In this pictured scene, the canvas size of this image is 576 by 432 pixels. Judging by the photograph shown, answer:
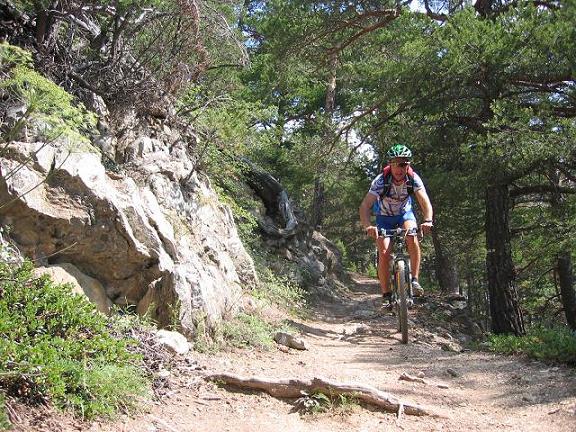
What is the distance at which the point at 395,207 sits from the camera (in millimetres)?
6371

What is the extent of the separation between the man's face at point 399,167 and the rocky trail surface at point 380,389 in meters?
2.27

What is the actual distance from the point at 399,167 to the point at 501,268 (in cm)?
382

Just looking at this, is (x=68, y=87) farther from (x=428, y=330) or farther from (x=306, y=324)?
(x=428, y=330)

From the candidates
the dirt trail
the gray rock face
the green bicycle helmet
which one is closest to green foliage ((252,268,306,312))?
the dirt trail

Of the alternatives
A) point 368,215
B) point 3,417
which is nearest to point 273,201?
point 368,215

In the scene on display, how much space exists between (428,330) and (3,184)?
8412 mm

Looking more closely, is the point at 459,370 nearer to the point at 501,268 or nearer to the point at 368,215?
the point at 368,215

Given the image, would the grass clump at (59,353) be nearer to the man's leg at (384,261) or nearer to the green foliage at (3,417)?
the green foliage at (3,417)

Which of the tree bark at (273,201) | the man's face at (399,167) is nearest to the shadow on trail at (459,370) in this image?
the man's face at (399,167)

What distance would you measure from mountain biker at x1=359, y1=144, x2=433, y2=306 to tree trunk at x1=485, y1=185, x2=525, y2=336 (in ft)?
10.4

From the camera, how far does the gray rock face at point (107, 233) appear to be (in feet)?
13.8

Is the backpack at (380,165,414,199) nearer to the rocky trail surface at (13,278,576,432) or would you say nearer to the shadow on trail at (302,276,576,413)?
the shadow on trail at (302,276,576,413)

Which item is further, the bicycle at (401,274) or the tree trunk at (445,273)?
the tree trunk at (445,273)

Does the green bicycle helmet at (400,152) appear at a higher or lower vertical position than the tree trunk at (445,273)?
higher
